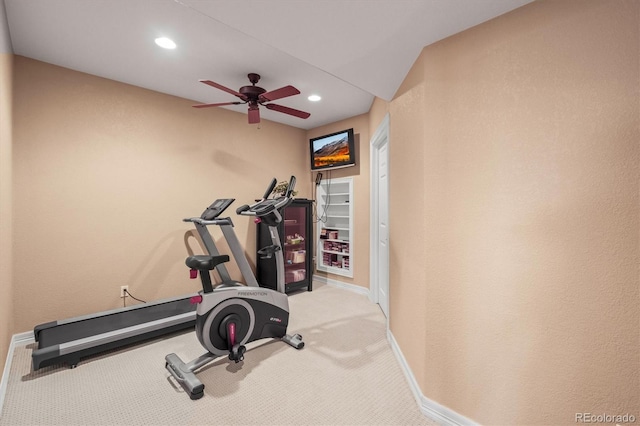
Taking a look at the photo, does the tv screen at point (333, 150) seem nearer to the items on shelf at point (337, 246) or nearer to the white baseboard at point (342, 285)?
the items on shelf at point (337, 246)

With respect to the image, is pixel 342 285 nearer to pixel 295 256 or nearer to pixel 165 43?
pixel 295 256

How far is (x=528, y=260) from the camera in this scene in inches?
54.0

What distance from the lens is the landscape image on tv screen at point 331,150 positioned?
13.7 ft

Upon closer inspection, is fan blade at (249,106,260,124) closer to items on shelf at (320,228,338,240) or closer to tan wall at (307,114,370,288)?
tan wall at (307,114,370,288)

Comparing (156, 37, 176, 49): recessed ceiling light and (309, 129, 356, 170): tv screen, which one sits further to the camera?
(309, 129, 356, 170): tv screen

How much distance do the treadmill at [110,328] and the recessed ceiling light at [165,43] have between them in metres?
1.40

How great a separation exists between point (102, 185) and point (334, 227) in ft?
10.3

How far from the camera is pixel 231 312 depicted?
2254 millimetres

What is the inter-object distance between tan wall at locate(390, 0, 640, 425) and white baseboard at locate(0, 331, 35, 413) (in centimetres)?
275

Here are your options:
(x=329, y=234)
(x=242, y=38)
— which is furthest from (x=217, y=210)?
(x=329, y=234)

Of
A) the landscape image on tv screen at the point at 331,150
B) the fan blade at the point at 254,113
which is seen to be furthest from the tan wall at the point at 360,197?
the fan blade at the point at 254,113

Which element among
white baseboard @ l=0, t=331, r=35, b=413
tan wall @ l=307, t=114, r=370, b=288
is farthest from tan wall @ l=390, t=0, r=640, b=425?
white baseboard @ l=0, t=331, r=35, b=413

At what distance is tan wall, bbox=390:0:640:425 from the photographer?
115cm

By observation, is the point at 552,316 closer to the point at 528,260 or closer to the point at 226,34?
the point at 528,260
